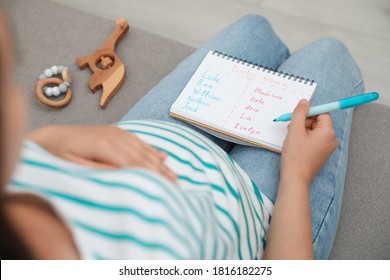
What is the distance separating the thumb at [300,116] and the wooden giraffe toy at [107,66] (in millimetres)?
491

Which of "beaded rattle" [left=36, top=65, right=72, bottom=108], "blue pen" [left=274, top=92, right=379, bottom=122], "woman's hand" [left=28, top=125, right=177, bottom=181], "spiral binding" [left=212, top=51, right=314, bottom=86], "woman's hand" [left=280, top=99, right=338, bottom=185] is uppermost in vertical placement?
"spiral binding" [left=212, top=51, right=314, bottom=86]

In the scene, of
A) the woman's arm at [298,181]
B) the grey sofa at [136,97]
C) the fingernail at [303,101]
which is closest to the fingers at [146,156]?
the woman's arm at [298,181]

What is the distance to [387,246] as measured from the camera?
902 mm

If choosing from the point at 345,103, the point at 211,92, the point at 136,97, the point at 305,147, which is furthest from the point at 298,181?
the point at 136,97

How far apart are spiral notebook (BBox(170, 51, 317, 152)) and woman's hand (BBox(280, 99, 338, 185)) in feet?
0.19

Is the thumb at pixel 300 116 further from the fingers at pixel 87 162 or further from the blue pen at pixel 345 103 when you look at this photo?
the fingers at pixel 87 162

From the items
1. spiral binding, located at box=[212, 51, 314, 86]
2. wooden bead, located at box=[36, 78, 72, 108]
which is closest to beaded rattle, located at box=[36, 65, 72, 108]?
wooden bead, located at box=[36, 78, 72, 108]

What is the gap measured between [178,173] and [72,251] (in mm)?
188

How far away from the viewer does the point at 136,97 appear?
1.17 m

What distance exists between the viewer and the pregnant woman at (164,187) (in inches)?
18.9

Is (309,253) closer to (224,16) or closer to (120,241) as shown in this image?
(120,241)

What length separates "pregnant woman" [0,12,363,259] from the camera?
48cm

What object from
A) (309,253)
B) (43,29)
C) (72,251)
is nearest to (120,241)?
(72,251)

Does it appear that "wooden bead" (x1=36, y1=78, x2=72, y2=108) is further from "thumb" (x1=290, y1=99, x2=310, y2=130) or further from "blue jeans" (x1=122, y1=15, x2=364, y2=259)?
"thumb" (x1=290, y1=99, x2=310, y2=130)
